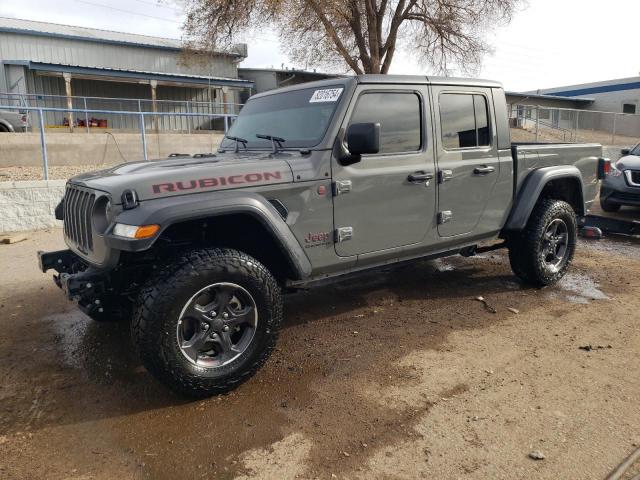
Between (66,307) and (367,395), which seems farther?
(66,307)

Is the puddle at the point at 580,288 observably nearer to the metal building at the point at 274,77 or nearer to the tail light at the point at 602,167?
the tail light at the point at 602,167

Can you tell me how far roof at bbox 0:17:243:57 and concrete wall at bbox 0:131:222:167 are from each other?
8512mm

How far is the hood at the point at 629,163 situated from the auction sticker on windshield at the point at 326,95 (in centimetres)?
747

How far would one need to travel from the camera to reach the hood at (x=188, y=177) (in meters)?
2.87

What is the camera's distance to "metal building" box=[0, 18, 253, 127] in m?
22.1

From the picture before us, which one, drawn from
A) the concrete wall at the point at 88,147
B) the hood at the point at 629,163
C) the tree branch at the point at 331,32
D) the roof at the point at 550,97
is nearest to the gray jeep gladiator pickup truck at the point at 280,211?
the hood at the point at 629,163

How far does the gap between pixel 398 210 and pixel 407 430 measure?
1691 millimetres

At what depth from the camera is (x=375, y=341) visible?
3.90 m

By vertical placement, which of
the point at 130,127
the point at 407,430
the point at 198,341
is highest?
the point at 130,127

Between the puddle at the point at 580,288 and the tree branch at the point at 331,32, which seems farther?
the tree branch at the point at 331,32

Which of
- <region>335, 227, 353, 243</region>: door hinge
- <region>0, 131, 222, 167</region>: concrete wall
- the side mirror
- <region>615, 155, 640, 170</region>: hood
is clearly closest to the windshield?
the side mirror

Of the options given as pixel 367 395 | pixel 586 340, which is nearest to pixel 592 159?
pixel 586 340

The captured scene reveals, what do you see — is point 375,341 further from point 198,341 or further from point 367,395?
point 198,341

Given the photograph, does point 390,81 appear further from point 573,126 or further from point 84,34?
point 84,34
